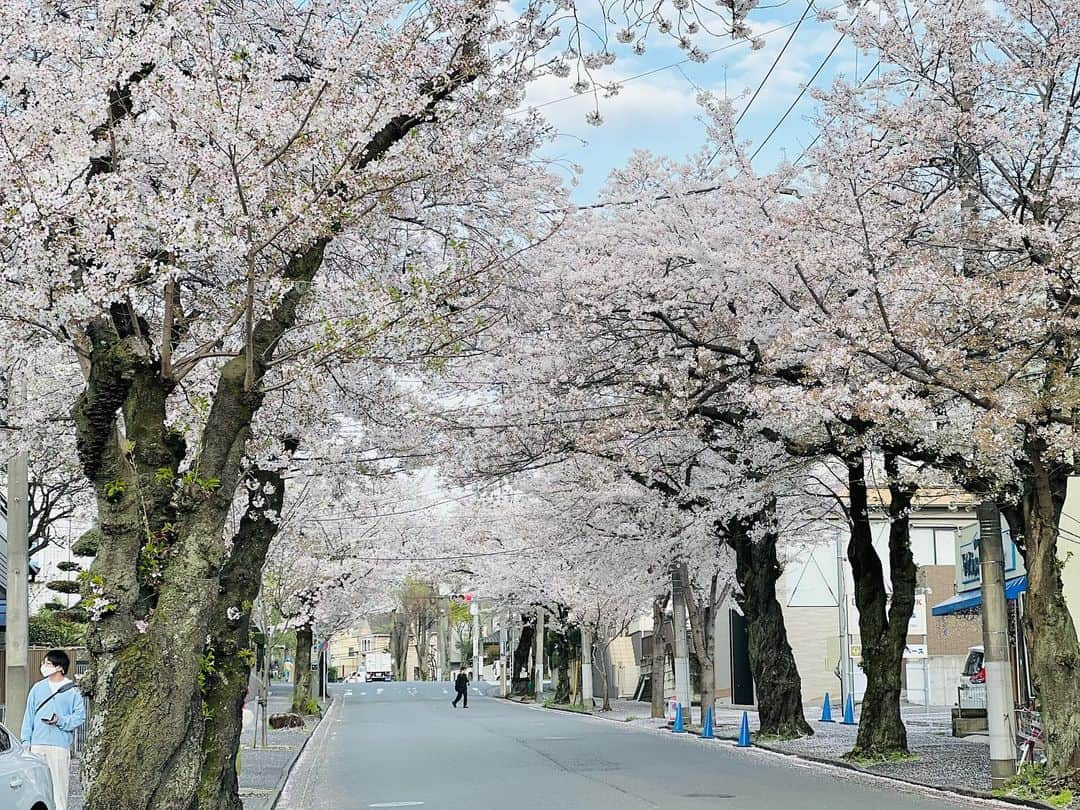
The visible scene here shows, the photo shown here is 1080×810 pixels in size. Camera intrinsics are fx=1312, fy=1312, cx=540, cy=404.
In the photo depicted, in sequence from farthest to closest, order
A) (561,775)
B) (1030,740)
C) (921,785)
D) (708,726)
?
(708,726), (561,775), (921,785), (1030,740)

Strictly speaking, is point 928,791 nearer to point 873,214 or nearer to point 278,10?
point 873,214

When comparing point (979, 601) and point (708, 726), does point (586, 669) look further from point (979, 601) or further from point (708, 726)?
point (979, 601)

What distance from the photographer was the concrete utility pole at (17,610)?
482 inches

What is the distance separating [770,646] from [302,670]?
19.9 metres

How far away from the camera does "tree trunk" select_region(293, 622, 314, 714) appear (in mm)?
41406

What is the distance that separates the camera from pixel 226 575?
13.6 metres

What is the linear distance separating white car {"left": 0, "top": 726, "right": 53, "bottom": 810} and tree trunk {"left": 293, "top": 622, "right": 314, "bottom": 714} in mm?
32340

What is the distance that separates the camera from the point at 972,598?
91.4ft

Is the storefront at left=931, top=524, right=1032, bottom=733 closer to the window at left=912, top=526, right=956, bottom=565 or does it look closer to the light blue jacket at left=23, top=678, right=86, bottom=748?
the window at left=912, top=526, right=956, bottom=565

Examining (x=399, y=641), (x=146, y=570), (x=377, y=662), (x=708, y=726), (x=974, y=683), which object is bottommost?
(x=708, y=726)

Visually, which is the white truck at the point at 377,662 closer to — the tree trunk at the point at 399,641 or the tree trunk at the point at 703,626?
the tree trunk at the point at 399,641

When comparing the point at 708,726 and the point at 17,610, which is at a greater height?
the point at 17,610

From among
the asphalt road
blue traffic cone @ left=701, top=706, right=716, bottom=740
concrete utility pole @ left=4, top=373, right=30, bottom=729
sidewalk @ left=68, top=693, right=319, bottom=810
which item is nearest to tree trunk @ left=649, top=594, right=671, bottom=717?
the asphalt road

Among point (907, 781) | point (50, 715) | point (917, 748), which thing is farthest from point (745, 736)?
point (50, 715)
